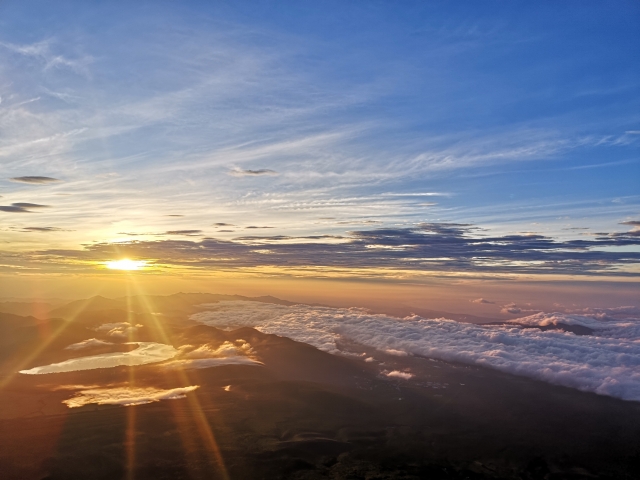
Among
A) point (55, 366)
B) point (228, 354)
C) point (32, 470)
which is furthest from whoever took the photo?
point (228, 354)

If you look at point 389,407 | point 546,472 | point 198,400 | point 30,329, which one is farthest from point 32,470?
point 30,329

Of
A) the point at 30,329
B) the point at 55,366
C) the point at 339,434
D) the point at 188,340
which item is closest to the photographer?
the point at 339,434

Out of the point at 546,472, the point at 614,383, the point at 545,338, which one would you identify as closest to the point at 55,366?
the point at 546,472

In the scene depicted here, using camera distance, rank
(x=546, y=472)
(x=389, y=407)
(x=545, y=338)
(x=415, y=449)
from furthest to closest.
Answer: (x=545, y=338), (x=389, y=407), (x=415, y=449), (x=546, y=472)

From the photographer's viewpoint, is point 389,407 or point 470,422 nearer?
point 470,422

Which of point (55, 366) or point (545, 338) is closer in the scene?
point (55, 366)

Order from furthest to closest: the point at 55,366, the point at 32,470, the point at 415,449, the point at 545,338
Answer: the point at 545,338 < the point at 55,366 < the point at 415,449 < the point at 32,470

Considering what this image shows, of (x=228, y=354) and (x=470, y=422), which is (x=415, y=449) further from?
(x=228, y=354)

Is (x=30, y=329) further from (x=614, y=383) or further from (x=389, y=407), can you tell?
(x=614, y=383)
